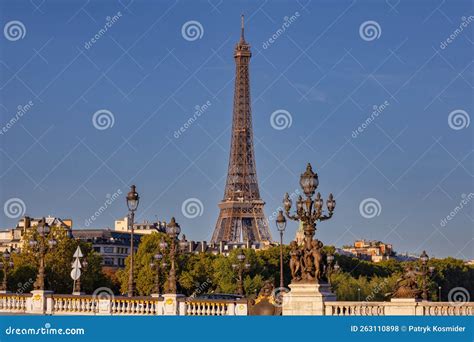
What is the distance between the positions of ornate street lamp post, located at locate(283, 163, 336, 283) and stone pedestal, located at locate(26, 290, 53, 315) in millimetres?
9040

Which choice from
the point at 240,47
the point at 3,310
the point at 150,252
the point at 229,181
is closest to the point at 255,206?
the point at 229,181

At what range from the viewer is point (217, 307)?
4116cm

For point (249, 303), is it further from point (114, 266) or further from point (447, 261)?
point (114, 266)

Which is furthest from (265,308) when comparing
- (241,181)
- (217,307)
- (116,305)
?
(241,181)

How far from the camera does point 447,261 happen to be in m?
152

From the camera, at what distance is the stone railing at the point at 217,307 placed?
40844 mm

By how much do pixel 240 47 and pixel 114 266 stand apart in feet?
110

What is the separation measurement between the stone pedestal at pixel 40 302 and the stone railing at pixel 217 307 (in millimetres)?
5971

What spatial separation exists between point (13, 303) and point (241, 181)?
374 feet

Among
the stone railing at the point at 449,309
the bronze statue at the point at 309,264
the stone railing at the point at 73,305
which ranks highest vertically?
the bronze statue at the point at 309,264

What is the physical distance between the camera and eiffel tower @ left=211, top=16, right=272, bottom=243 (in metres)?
157

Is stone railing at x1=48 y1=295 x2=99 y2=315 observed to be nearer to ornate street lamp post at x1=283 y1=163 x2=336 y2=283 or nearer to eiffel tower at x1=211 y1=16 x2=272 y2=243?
ornate street lamp post at x1=283 y1=163 x2=336 y2=283

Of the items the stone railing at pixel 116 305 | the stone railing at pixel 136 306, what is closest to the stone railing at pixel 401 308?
the stone railing at pixel 116 305

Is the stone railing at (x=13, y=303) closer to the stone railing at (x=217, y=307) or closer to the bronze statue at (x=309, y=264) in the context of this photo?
the stone railing at (x=217, y=307)
